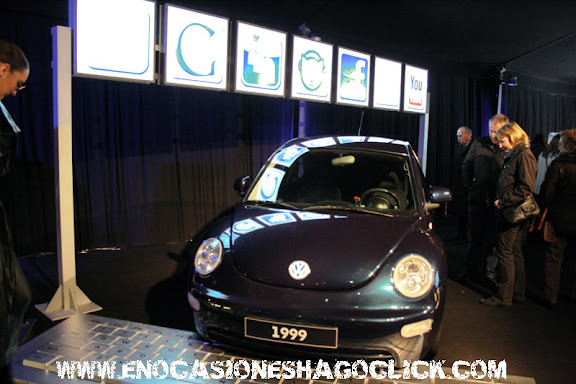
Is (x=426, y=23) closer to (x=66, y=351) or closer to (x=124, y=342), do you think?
(x=124, y=342)

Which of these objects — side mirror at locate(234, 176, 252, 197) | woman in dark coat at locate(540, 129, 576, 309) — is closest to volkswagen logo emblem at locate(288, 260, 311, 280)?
side mirror at locate(234, 176, 252, 197)

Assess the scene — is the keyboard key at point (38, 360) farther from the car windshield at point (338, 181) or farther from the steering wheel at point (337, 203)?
the steering wheel at point (337, 203)

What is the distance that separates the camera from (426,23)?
22.0 ft

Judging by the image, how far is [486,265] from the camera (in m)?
4.75

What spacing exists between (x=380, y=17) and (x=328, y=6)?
98 cm

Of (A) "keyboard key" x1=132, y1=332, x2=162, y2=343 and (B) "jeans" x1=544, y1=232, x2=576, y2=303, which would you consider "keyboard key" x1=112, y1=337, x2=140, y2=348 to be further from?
(B) "jeans" x1=544, y1=232, x2=576, y2=303

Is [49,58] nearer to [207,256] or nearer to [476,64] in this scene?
[207,256]

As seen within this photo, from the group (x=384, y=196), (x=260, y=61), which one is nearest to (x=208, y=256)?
(x=384, y=196)

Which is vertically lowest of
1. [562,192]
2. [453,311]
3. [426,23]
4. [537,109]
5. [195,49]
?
[453,311]

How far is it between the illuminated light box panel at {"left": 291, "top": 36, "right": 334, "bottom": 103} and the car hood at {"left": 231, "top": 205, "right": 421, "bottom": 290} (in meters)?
3.00

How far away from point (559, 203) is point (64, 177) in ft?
14.2

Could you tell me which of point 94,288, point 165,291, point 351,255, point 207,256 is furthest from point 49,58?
point 351,255

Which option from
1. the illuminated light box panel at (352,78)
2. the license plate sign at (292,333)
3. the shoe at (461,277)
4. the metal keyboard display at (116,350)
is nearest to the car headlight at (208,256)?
the license plate sign at (292,333)

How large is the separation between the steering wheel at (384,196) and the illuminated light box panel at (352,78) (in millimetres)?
2880
